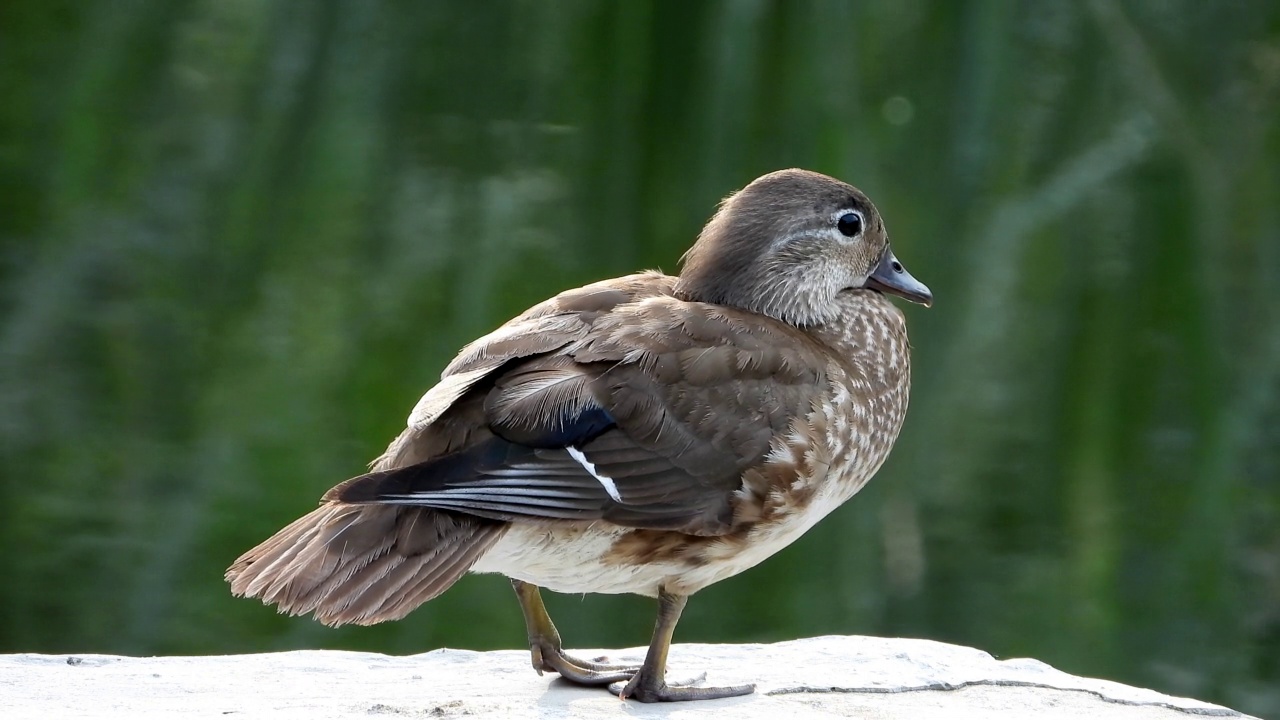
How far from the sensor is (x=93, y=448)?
3066 millimetres

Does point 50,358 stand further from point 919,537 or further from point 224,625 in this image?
point 919,537

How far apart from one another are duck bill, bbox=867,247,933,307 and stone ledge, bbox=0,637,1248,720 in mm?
522

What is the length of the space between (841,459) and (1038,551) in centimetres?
158

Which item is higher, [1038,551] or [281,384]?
[281,384]

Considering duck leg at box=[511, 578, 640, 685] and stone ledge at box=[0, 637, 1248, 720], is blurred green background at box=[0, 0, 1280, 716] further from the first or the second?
duck leg at box=[511, 578, 640, 685]

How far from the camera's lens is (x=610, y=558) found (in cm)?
178

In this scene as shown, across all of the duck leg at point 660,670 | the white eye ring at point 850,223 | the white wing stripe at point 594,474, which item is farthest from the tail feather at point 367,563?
the white eye ring at point 850,223

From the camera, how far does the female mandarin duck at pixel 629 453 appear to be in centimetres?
161

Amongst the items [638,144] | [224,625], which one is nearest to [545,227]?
[638,144]

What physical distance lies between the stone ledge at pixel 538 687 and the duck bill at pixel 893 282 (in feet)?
1.71

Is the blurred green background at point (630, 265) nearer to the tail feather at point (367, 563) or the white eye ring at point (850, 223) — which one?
the white eye ring at point (850, 223)


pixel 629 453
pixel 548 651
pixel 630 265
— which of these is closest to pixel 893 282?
pixel 629 453

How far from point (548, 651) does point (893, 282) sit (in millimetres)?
788

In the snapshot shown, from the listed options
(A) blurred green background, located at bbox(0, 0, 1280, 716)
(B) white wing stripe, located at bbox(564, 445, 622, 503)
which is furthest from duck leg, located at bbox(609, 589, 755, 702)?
(A) blurred green background, located at bbox(0, 0, 1280, 716)
